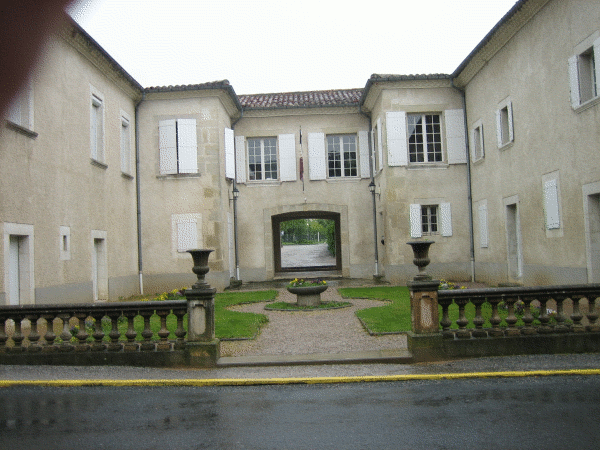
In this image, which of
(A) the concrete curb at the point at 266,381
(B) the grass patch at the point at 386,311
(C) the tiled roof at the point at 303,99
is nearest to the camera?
(A) the concrete curb at the point at 266,381

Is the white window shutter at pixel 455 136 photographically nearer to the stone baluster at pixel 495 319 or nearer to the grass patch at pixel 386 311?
the grass patch at pixel 386 311

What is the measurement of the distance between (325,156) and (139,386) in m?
15.9

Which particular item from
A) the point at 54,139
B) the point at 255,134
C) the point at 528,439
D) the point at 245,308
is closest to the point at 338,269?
the point at 255,134

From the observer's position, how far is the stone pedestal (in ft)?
23.7

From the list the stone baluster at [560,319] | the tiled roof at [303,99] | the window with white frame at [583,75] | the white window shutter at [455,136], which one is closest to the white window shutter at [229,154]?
the tiled roof at [303,99]

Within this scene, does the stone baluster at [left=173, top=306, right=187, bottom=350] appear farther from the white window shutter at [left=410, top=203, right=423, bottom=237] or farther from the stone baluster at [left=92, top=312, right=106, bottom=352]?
the white window shutter at [left=410, top=203, right=423, bottom=237]

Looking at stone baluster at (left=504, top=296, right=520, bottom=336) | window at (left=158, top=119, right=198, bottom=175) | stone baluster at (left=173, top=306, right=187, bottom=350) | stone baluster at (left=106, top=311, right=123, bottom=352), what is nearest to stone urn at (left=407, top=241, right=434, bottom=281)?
stone baluster at (left=504, top=296, right=520, bottom=336)

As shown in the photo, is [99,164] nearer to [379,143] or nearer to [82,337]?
[82,337]

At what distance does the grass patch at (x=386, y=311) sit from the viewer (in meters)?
9.79

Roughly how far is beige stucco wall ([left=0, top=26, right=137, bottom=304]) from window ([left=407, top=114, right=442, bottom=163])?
30.9 feet

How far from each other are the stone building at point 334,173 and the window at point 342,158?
58 millimetres

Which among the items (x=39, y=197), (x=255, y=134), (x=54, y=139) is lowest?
(x=39, y=197)

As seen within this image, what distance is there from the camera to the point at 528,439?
4.00m

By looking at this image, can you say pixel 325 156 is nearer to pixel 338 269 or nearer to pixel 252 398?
pixel 338 269
